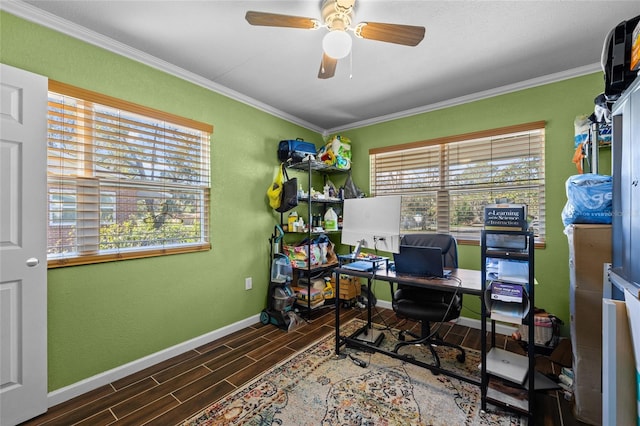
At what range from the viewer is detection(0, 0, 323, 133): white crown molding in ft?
5.42

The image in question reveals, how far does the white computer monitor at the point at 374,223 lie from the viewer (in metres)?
1.98

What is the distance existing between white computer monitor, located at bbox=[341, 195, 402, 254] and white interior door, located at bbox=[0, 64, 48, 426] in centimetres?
214

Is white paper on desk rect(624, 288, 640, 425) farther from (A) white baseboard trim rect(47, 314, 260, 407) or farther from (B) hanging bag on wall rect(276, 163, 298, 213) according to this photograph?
(A) white baseboard trim rect(47, 314, 260, 407)

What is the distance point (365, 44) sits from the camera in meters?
2.08

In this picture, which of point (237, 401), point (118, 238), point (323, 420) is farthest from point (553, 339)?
point (118, 238)

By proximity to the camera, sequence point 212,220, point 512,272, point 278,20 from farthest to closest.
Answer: point 212,220 < point 512,272 < point 278,20

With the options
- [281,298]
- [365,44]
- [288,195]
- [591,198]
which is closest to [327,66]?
[365,44]

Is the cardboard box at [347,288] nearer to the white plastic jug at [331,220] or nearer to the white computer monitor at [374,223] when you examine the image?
the white plastic jug at [331,220]

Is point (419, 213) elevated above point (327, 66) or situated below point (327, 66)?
below

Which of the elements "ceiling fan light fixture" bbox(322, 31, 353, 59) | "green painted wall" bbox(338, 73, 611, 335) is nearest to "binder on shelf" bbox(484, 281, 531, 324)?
"green painted wall" bbox(338, 73, 611, 335)

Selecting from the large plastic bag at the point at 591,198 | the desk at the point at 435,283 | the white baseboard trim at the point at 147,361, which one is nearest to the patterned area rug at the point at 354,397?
the desk at the point at 435,283

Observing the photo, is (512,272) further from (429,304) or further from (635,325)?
(635,325)

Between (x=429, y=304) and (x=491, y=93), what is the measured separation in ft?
7.71

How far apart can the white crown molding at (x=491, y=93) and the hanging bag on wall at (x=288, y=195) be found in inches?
57.7
